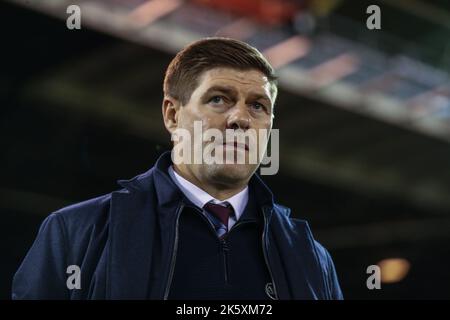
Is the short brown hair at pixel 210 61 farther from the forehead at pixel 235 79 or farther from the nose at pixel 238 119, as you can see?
the nose at pixel 238 119

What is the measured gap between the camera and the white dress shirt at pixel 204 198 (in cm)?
197

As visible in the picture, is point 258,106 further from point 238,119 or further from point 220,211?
point 220,211

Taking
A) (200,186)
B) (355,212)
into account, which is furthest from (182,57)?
(355,212)

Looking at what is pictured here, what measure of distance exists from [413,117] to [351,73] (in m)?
0.54

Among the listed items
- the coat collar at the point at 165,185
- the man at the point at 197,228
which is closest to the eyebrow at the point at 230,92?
the man at the point at 197,228

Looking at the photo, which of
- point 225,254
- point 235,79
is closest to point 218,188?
point 225,254

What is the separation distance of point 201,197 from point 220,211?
0.06 m

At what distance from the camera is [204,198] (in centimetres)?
197

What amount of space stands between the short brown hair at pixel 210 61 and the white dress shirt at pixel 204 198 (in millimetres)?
224

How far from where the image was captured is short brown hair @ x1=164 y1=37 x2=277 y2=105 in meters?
1.94

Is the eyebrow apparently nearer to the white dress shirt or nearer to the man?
the man

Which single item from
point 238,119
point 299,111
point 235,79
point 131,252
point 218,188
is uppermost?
point 299,111

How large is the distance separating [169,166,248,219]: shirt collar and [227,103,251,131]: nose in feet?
0.70
